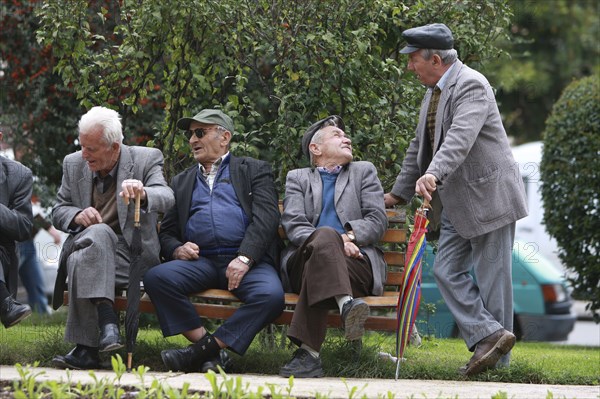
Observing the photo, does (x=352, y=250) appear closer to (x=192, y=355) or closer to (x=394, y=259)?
(x=394, y=259)

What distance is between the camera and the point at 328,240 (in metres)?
6.03

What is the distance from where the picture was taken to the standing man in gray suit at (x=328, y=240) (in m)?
5.90

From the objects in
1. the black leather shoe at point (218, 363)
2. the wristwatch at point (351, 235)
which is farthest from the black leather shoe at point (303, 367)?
the wristwatch at point (351, 235)

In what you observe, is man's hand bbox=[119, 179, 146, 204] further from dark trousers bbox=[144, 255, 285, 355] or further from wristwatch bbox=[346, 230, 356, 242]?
wristwatch bbox=[346, 230, 356, 242]

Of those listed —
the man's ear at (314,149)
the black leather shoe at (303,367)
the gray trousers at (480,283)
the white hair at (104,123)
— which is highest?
the white hair at (104,123)

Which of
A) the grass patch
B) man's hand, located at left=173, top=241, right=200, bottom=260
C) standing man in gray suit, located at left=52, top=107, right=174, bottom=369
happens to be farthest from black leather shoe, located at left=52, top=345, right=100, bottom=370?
man's hand, located at left=173, top=241, right=200, bottom=260

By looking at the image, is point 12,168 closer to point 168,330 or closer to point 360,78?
point 168,330

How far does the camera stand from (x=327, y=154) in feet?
21.7

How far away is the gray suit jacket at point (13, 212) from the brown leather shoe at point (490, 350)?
2.70 m

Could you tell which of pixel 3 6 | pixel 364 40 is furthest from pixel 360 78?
pixel 3 6

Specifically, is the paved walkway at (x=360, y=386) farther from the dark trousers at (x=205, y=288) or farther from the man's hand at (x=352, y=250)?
the man's hand at (x=352, y=250)

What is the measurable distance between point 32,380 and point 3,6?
21.0 ft

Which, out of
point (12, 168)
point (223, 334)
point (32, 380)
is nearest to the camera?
point (32, 380)

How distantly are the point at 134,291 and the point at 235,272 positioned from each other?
58 cm
